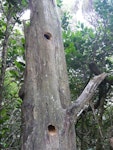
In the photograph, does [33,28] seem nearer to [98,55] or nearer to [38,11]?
[38,11]

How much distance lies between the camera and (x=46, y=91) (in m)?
2.33

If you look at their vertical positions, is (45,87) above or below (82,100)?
above

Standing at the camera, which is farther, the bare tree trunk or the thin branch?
the thin branch

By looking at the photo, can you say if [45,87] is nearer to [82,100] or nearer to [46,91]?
[46,91]

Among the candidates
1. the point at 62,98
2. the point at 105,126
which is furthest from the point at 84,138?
the point at 62,98

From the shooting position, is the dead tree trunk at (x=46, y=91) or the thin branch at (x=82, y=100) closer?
the dead tree trunk at (x=46, y=91)

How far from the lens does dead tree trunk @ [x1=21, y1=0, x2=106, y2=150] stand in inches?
84.5

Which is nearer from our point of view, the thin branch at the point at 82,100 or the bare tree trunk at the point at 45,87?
the bare tree trunk at the point at 45,87

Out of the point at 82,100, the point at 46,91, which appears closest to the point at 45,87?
the point at 46,91

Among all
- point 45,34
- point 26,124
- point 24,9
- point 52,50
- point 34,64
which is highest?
point 24,9

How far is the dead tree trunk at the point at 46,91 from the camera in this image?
2146 millimetres

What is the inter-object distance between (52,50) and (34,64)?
0.85ft

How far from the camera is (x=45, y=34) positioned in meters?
2.72

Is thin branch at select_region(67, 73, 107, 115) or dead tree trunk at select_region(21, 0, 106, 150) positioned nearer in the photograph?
dead tree trunk at select_region(21, 0, 106, 150)
